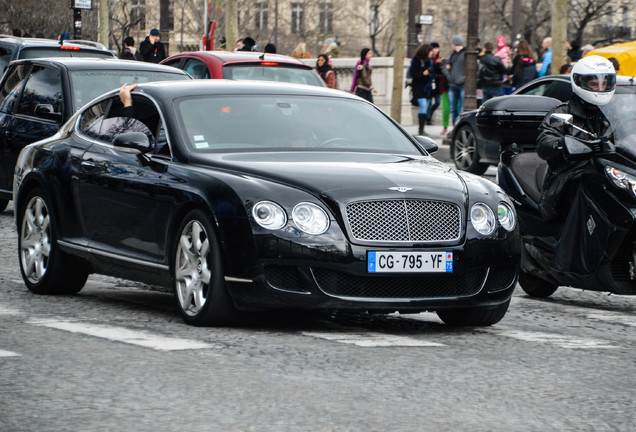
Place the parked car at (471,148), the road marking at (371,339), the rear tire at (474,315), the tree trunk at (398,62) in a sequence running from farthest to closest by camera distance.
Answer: the tree trunk at (398,62) → the parked car at (471,148) → the rear tire at (474,315) → the road marking at (371,339)

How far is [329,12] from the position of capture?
86688 mm

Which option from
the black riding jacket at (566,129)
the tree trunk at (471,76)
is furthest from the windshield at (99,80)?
the tree trunk at (471,76)

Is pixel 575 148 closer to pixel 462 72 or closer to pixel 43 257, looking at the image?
pixel 43 257

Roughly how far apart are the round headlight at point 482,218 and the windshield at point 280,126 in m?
1.12

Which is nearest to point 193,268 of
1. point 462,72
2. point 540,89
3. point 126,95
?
point 126,95

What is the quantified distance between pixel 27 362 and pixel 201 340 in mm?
1037

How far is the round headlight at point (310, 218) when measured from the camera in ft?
24.6

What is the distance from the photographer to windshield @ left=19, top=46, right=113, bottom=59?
782 inches

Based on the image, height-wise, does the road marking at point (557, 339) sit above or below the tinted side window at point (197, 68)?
below

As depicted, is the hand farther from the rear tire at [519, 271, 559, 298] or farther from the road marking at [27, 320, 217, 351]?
the rear tire at [519, 271, 559, 298]

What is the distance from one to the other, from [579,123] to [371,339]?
2.90 m

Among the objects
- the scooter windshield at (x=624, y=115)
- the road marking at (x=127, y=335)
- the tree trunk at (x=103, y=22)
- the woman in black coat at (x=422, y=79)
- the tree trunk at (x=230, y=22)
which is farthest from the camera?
the tree trunk at (x=103, y=22)

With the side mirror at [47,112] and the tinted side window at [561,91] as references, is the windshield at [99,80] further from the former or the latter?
the tinted side window at [561,91]

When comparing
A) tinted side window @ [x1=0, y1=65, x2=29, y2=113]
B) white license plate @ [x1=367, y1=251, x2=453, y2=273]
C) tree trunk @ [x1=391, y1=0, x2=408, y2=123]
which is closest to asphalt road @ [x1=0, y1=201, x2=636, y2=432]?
white license plate @ [x1=367, y1=251, x2=453, y2=273]
